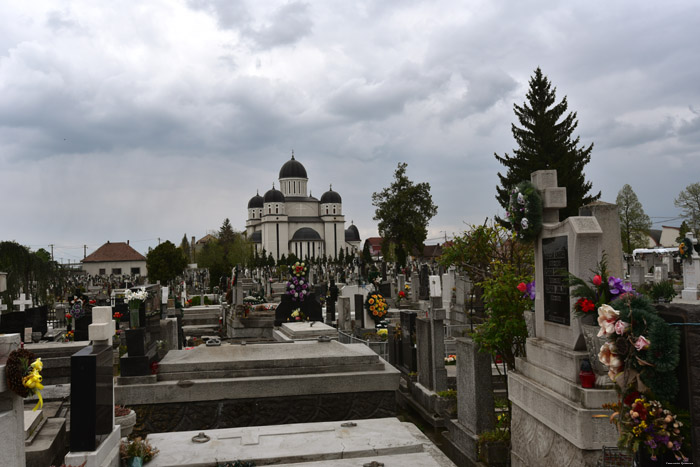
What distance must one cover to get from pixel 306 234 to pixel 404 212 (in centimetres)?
4628

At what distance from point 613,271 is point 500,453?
8.27 feet

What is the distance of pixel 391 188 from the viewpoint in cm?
5056

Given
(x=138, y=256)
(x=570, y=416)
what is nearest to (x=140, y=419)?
(x=570, y=416)

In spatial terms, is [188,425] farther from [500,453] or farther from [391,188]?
[391,188]

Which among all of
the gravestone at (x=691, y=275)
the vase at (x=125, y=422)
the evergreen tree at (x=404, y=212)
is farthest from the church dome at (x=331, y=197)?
the vase at (x=125, y=422)

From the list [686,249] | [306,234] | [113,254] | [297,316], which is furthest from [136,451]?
[306,234]

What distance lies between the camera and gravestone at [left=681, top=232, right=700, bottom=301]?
1702 cm

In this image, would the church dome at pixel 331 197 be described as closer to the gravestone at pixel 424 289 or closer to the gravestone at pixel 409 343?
the gravestone at pixel 424 289

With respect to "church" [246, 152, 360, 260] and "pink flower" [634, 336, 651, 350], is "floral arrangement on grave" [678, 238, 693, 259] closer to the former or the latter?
"pink flower" [634, 336, 651, 350]

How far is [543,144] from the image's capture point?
116 feet

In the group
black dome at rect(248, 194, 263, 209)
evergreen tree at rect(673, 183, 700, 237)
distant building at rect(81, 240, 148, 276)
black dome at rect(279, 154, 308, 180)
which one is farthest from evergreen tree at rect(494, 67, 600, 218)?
black dome at rect(248, 194, 263, 209)

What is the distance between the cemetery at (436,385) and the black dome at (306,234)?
3243 inches

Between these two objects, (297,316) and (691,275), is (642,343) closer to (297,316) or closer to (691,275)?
(297,316)

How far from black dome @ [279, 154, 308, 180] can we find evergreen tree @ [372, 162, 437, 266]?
49.4 metres
